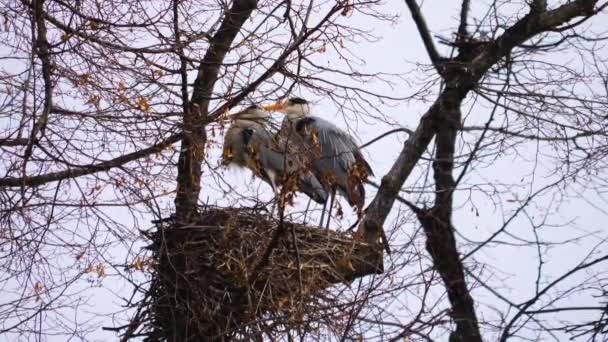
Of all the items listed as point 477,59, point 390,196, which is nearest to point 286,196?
point 390,196

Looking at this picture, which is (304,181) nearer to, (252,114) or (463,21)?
(463,21)

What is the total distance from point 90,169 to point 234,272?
3.40 feet

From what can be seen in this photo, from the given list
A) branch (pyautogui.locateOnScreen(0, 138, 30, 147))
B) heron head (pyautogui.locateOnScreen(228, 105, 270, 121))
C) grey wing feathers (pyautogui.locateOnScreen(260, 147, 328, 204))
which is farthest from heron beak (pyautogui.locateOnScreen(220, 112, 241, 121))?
grey wing feathers (pyautogui.locateOnScreen(260, 147, 328, 204))

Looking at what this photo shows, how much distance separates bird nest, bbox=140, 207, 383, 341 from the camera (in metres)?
6.40

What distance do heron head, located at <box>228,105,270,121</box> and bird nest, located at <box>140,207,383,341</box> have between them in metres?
0.62

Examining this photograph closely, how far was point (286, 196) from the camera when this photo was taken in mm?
5301

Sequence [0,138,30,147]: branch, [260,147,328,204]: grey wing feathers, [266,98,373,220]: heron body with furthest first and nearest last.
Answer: [260,147,328,204]: grey wing feathers → [266,98,373,220]: heron body → [0,138,30,147]: branch

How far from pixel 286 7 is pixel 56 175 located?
1.75 m

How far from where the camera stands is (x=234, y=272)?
6520mm

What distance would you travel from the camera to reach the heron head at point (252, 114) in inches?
253

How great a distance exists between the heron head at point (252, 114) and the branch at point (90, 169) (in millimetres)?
349

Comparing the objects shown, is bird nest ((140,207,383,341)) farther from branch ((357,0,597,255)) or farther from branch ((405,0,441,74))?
branch ((405,0,441,74))

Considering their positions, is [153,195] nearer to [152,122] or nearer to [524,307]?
[152,122]

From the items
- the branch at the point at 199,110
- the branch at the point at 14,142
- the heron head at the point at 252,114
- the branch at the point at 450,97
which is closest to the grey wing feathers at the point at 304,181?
the branch at the point at 450,97
